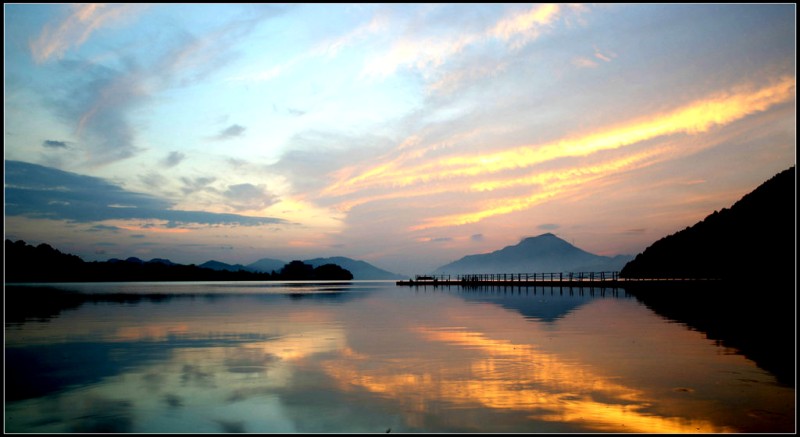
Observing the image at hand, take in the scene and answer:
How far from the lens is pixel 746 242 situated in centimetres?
8069

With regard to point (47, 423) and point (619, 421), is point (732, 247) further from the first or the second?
point (47, 423)

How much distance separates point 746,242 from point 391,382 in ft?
274

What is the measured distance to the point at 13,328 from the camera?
29.4m

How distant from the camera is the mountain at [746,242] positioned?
221 ft

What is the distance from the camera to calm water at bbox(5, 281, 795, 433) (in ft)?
38.3

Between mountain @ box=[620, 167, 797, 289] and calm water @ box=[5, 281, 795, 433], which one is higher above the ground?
mountain @ box=[620, 167, 797, 289]

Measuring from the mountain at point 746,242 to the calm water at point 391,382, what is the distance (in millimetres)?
47715

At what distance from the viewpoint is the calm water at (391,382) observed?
460 inches

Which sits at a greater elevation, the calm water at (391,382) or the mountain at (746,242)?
the mountain at (746,242)

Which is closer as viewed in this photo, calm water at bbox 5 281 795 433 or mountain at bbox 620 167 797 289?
calm water at bbox 5 281 795 433

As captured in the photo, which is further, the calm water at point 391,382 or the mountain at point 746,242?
the mountain at point 746,242

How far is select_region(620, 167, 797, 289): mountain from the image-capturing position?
67.2 m

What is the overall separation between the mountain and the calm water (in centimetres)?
4772

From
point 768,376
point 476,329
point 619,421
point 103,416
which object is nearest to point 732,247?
point 476,329
